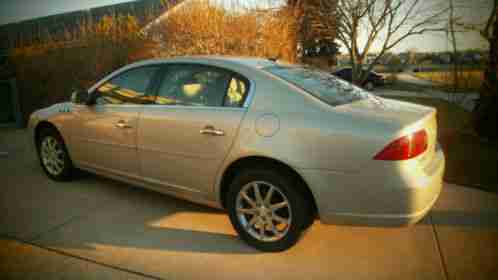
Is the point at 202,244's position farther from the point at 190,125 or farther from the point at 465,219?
the point at 465,219

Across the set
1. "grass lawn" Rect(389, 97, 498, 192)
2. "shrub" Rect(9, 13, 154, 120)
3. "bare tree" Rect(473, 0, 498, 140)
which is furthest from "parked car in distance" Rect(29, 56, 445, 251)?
"shrub" Rect(9, 13, 154, 120)

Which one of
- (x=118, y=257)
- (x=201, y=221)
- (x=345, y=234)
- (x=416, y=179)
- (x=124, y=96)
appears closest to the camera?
(x=416, y=179)

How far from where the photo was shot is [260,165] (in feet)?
8.40

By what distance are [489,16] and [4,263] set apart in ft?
26.3

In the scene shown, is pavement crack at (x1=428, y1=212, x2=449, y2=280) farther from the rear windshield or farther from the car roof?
the car roof

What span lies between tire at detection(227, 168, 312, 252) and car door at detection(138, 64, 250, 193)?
0.28 m

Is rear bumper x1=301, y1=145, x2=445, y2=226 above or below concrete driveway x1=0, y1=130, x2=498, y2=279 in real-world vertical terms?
above

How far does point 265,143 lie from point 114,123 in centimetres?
176

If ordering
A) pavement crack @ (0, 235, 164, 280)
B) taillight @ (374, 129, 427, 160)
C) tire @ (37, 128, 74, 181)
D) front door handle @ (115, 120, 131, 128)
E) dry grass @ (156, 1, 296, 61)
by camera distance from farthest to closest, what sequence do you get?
1. dry grass @ (156, 1, 296, 61)
2. tire @ (37, 128, 74, 181)
3. front door handle @ (115, 120, 131, 128)
4. pavement crack @ (0, 235, 164, 280)
5. taillight @ (374, 129, 427, 160)

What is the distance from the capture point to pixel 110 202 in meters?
3.65

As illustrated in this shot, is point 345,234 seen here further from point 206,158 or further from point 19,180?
point 19,180

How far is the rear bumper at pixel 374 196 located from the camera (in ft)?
7.10

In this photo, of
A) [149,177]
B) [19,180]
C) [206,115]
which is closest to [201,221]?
[149,177]

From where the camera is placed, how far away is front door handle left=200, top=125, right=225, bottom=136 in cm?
266
